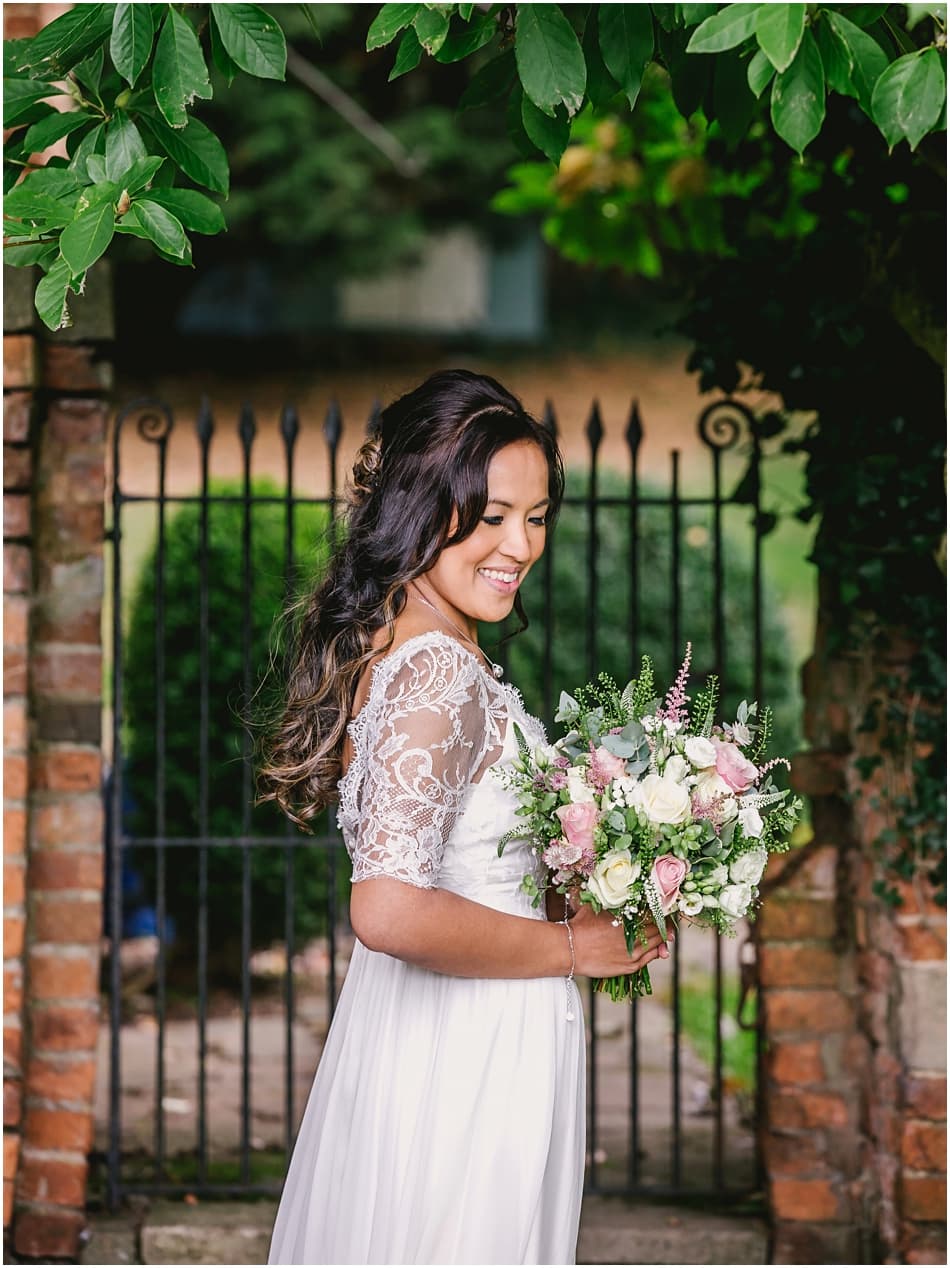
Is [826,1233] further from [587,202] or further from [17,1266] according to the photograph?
[587,202]

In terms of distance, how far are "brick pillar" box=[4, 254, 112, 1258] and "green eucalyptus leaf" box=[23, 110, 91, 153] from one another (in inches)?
53.4

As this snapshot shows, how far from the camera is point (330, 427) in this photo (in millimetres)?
3621

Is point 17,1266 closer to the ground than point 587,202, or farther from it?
closer to the ground

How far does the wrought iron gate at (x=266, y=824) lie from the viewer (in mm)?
3686

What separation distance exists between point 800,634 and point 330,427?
752 cm

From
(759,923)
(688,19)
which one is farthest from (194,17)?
(759,923)

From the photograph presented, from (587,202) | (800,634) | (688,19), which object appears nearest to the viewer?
(688,19)

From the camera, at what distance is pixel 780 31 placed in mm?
1741

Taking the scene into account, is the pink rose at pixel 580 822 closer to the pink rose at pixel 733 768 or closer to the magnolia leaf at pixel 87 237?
the pink rose at pixel 733 768

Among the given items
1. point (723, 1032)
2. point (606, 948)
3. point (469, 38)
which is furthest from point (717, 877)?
point (723, 1032)

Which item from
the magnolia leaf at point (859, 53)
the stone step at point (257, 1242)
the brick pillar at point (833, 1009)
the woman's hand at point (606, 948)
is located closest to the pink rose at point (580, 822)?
the woman's hand at point (606, 948)

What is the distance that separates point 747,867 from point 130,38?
1.50 meters

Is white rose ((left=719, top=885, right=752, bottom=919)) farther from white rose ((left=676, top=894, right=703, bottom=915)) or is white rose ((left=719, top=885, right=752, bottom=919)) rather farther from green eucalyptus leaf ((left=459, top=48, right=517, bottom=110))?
green eucalyptus leaf ((left=459, top=48, right=517, bottom=110))

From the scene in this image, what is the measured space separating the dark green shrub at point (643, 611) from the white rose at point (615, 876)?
4022 mm
